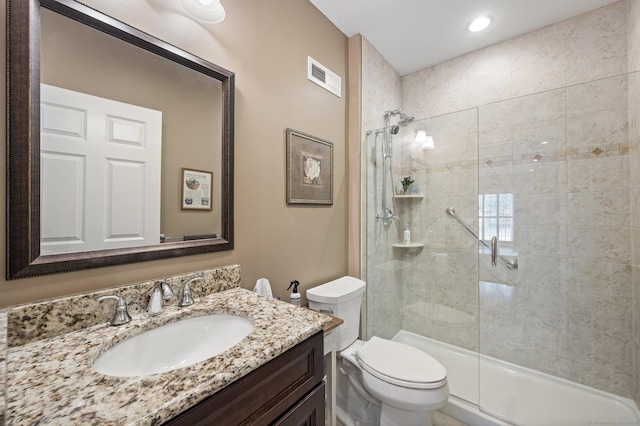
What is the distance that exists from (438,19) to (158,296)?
2.38 meters

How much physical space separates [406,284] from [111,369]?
7.25 feet

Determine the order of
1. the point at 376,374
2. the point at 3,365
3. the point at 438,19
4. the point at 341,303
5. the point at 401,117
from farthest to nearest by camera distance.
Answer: the point at 401,117 → the point at 438,19 → the point at 341,303 → the point at 376,374 → the point at 3,365

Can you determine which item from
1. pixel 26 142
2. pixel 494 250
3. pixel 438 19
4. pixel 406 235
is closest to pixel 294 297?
pixel 26 142

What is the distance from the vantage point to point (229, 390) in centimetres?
61

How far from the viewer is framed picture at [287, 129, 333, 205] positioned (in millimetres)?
1526

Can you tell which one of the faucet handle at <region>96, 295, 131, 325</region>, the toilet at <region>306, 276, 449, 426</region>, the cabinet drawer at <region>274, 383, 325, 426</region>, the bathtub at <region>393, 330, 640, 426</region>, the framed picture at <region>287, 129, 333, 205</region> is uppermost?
the framed picture at <region>287, 129, 333, 205</region>

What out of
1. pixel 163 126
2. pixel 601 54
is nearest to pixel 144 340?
pixel 163 126

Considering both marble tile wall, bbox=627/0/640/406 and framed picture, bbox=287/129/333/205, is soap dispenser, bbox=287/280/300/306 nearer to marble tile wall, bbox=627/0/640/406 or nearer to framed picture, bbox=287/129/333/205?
framed picture, bbox=287/129/333/205

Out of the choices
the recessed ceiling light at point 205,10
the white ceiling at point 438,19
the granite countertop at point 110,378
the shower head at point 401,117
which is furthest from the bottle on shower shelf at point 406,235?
the recessed ceiling light at point 205,10

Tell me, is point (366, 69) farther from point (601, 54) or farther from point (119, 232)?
Answer: point (119, 232)

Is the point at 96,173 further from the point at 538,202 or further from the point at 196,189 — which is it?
the point at 538,202

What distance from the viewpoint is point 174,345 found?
0.88 m

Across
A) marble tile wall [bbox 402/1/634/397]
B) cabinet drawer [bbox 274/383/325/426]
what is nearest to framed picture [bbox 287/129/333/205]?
cabinet drawer [bbox 274/383/325/426]

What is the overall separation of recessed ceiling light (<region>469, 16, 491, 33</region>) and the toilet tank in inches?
80.8
